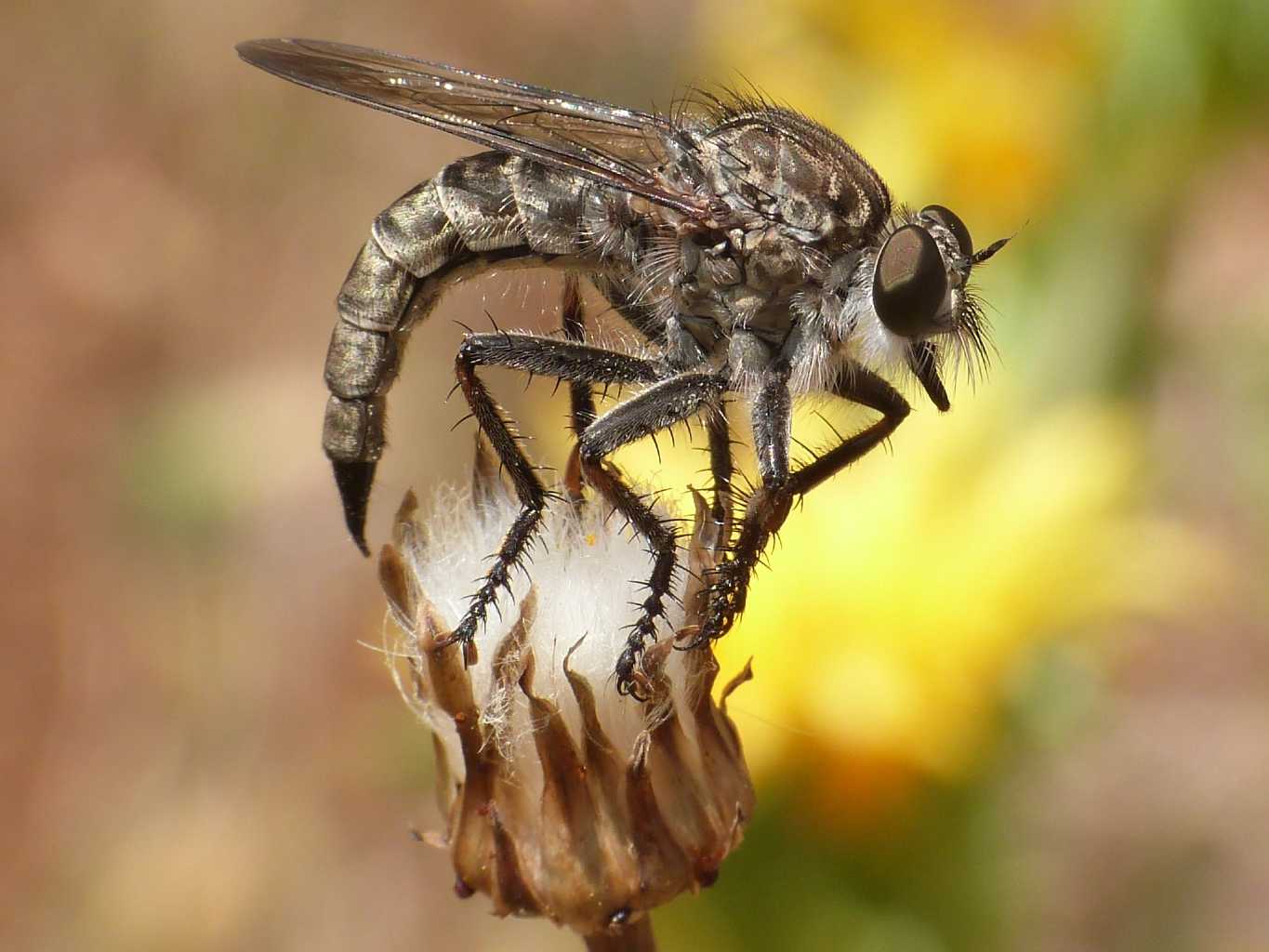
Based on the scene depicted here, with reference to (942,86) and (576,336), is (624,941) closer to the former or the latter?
(576,336)

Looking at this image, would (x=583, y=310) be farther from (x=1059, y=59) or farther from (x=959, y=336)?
(x=1059, y=59)

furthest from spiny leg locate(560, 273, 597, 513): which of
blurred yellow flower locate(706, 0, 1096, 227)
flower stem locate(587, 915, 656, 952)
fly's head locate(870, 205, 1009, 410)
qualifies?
blurred yellow flower locate(706, 0, 1096, 227)

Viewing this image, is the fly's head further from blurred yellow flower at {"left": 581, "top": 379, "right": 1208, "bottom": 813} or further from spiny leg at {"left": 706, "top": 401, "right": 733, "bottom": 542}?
blurred yellow flower at {"left": 581, "top": 379, "right": 1208, "bottom": 813}

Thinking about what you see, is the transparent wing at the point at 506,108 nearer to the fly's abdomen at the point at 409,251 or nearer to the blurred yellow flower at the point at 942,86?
the fly's abdomen at the point at 409,251

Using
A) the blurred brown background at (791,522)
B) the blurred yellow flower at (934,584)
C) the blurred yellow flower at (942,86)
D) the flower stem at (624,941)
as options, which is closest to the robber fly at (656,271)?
the blurred brown background at (791,522)

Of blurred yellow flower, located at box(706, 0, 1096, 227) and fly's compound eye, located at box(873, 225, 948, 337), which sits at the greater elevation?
blurred yellow flower, located at box(706, 0, 1096, 227)

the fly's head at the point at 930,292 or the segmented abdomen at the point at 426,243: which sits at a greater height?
the segmented abdomen at the point at 426,243

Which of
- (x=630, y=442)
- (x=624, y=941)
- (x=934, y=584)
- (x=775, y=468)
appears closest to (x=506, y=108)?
(x=630, y=442)
